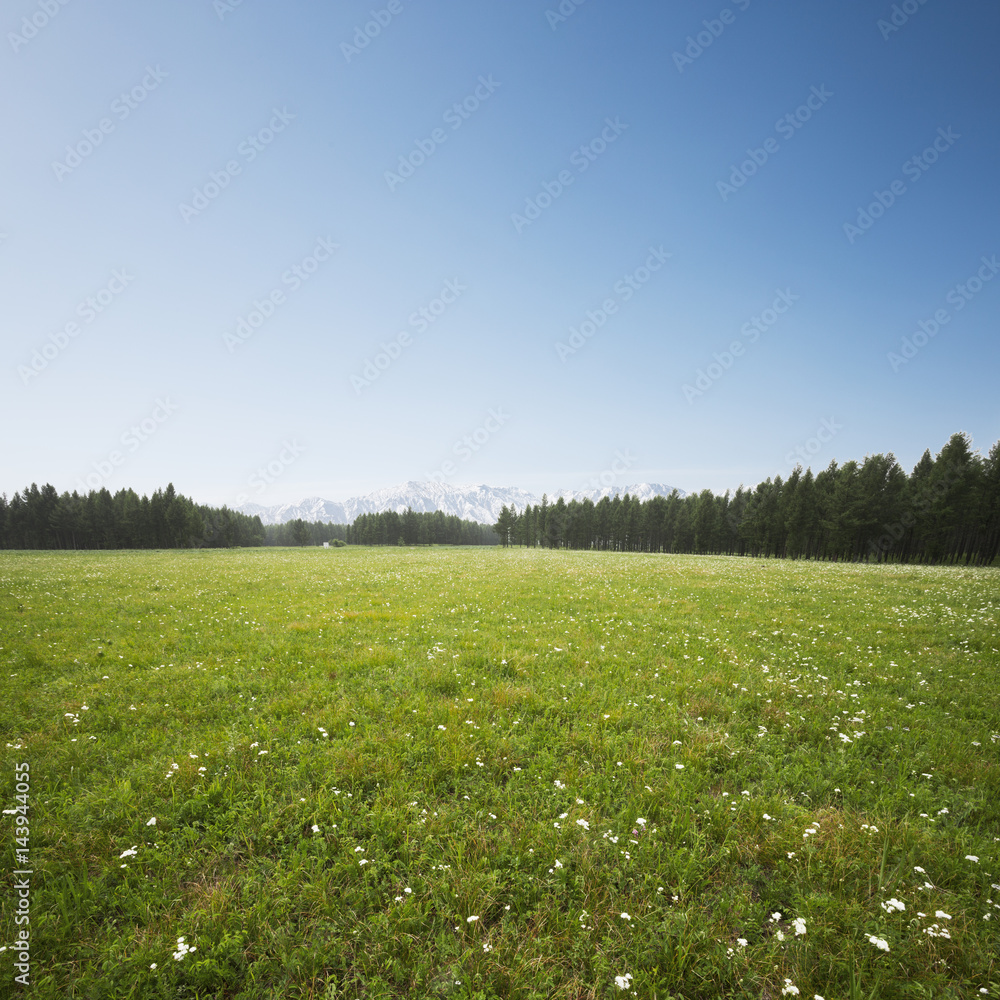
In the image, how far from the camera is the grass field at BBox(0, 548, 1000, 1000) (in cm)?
Answer: 327

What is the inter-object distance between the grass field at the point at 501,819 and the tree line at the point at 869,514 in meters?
66.6

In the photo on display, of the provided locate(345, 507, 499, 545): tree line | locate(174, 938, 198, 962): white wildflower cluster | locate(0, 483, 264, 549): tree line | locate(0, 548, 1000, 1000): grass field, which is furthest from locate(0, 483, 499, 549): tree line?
locate(174, 938, 198, 962): white wildflower cluster

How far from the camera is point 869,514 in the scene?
199ft

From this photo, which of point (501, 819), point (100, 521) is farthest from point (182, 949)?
point (100, 521)

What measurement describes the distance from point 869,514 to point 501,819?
7898 cm

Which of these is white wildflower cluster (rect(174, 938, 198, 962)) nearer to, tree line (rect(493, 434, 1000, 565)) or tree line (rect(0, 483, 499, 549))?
tree line (rect(493, 434, 1000, 565))

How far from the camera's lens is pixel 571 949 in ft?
11.2

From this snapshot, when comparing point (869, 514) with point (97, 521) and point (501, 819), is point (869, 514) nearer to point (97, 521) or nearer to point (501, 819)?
point (501, 819)

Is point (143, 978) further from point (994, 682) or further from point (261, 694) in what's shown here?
point (994, 682)

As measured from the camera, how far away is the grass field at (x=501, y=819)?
3270mm

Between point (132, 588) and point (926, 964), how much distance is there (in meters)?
26.2

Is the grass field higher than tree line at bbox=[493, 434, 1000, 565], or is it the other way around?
tree line at bbox=[493, 434, 1000, 565]

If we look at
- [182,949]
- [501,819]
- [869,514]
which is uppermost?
[869,514]

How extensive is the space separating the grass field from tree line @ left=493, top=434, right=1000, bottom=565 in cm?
6663
